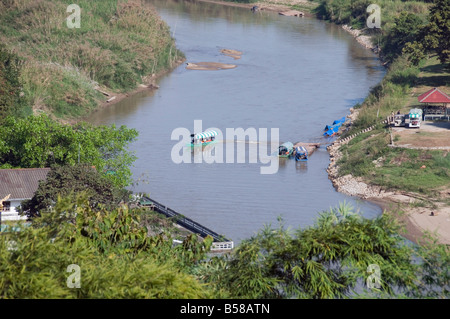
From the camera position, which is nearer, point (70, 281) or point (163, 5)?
point (70, 281)

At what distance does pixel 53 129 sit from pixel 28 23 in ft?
105

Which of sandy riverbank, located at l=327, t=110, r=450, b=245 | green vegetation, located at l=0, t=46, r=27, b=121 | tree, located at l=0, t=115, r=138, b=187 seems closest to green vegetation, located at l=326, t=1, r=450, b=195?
sandy riverbank, located at l=327, t=110, r=450, b=245

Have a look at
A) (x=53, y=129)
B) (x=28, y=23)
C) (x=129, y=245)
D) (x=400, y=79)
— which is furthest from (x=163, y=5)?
(x=129, y=245)

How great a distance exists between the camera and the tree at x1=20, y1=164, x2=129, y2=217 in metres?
24.8

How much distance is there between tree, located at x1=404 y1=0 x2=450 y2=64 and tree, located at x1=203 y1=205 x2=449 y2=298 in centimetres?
3540

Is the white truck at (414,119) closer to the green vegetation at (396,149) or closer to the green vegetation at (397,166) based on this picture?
the green vegetation at (396,149)

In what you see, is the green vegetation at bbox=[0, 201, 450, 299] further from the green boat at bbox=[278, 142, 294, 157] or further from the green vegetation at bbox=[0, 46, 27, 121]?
the green boat at bbox=[278, 142, 294, 157]

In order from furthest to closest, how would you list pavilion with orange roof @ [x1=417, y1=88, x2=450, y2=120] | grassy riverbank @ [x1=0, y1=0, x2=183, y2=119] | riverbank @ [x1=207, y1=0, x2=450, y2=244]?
grassy riverbank @ [x1=0, y1=0, x2=183, y2=119] < pavilion with orange roof @ [x1=417, y1=88, x2=450, y2=120] < riverbank @ [x1=207, y1=0, x2=450, y2=244]

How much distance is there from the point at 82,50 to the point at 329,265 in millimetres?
42457

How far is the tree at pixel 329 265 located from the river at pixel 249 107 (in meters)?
12.6

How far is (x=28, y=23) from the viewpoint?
58.8 meters

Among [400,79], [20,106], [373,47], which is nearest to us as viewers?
[20,106]

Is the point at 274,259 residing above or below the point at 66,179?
above

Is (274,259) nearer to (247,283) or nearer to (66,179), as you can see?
(247,283)
